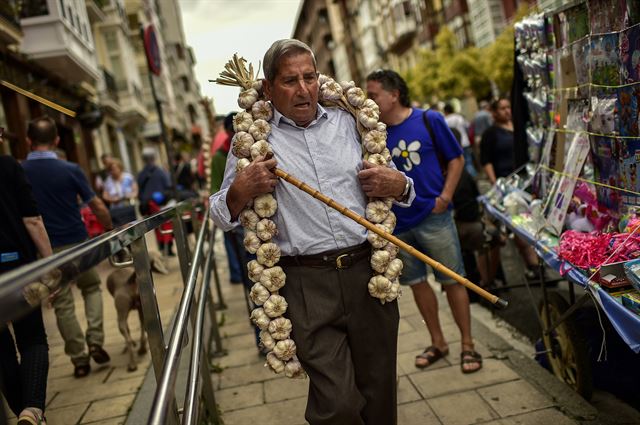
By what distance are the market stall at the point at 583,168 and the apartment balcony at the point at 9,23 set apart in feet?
39.5

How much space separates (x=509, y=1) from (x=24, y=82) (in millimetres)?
24266

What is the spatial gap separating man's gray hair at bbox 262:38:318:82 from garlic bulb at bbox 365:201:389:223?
64cm

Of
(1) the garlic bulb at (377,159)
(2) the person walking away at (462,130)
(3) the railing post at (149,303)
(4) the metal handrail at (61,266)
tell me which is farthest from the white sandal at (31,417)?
(2) the person walking away at (462,130)

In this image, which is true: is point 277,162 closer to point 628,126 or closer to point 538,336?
point 628,126

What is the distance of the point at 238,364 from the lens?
521 cm

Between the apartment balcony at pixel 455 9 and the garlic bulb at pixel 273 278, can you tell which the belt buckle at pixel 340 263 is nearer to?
the garlic bulb at pixel 273 278

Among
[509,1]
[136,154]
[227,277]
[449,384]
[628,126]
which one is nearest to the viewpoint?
[628,126]

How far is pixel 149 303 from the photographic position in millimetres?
2430

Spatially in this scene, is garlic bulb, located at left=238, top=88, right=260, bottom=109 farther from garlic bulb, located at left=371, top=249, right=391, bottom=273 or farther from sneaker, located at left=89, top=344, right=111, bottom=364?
sneaker, located at left=89, top=344, right=111, bottom=364

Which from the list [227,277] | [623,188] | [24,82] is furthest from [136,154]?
[623,188]

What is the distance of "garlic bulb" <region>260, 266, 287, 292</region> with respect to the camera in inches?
107

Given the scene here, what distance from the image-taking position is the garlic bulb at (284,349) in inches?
107

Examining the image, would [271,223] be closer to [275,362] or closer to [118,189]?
[275,362]

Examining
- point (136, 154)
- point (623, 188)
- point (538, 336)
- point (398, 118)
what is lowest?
point (538, 336)
